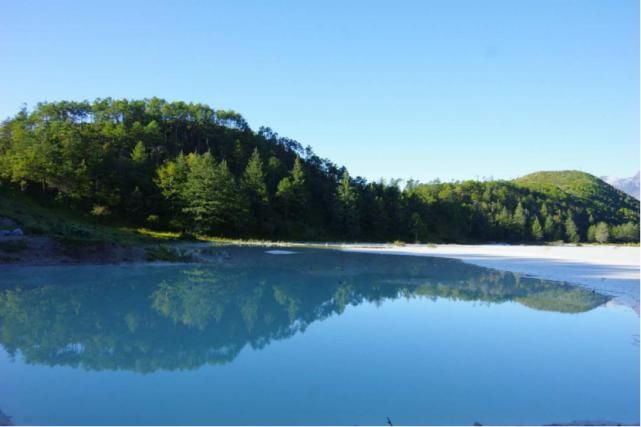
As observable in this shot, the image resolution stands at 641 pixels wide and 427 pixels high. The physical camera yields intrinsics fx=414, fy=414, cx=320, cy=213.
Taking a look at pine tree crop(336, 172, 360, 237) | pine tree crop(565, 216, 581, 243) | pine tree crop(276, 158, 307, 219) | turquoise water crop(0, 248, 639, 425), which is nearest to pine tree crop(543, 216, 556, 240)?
pine tree crop(565, 216, 581, 243)

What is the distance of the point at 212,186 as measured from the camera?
5603 cm

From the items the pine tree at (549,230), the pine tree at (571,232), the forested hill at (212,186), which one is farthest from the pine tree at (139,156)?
the pine tree at (571,232)

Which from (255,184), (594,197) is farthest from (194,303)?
(594,197)

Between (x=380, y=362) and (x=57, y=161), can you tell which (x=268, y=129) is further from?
(x=380, y=362)

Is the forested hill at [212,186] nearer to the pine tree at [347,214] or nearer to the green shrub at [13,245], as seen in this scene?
the pine tree at [347,214]

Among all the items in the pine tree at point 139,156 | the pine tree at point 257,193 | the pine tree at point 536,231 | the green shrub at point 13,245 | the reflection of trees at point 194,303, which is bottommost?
the reflection of trees at point 194,303

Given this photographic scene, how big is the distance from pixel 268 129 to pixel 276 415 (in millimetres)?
100012

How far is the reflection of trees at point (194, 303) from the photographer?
9.47m

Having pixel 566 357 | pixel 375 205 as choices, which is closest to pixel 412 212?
pixel 375 205

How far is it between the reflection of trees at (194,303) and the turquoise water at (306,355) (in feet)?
0.25

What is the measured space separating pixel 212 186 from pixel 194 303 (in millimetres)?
42847

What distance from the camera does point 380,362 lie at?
28.7 feet

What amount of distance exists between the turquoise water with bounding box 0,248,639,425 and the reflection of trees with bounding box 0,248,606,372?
75 millimetres

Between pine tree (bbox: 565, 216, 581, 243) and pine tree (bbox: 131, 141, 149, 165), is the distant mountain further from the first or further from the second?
pine tree (bbox: 131, 141, 149, 165)
